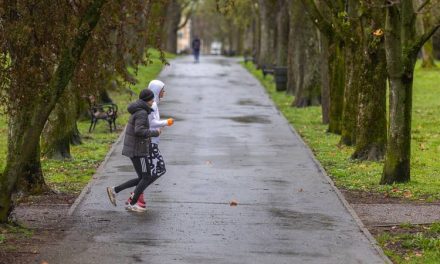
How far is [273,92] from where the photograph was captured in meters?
39.6

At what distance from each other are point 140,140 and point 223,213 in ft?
4.97

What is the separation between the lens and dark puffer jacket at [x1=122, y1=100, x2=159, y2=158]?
12.8 metres

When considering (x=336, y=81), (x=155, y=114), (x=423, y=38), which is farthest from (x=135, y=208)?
(x=336, y=81)

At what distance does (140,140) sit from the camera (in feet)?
42.7

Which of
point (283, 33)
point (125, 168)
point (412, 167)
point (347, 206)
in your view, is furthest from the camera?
point (283, 33)

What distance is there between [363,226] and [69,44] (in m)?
4.36

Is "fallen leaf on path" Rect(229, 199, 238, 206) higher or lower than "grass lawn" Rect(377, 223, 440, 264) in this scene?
lower

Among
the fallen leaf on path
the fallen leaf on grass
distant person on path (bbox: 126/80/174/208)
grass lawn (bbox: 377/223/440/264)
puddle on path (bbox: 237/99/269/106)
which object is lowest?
puddle on path (bbox: 237/99/269/106)

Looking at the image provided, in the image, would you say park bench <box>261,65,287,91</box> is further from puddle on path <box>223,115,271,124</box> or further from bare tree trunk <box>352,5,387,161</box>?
bare tree trunk <box>352,5,387,161</box>

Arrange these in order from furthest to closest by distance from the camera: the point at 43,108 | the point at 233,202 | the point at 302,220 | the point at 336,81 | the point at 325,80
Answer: the point at 325,80 → the point at 336,81 → the point at 233,202 → the point at 302,220 → the point at 43,108

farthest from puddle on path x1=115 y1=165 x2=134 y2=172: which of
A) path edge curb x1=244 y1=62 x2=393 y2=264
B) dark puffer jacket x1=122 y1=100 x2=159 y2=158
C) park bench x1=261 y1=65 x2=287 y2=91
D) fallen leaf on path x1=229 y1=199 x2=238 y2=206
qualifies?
park bench x1=261 y1=65 x2=287 y2=91

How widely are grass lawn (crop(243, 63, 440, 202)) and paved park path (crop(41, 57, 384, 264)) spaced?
1.49 feet

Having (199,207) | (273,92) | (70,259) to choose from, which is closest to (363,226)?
(199,207)

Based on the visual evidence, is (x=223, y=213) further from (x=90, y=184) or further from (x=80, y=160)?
(x=80, y=160)
